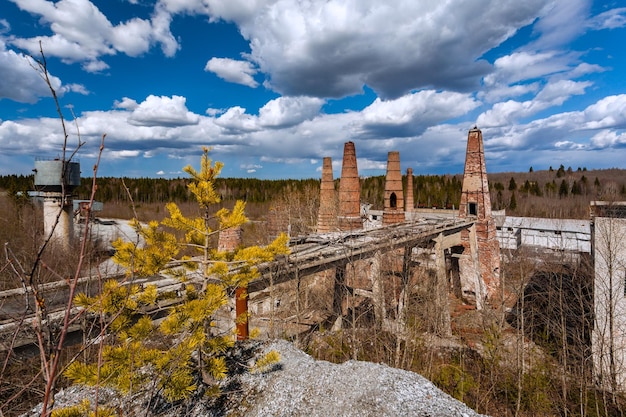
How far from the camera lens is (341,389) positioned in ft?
20.0

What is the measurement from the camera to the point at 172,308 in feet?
15.1

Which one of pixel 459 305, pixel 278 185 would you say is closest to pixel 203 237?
pixel 459 305

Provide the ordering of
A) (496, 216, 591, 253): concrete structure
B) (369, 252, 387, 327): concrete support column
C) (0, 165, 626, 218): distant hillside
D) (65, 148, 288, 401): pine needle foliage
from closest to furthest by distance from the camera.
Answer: (65, 148, 288, 401): pine needle foliage
(369, 252, 387, 327): concrete support column
(496, 216, 591, 253): concrete structure
(0, 165, 626, 218): distant hillside

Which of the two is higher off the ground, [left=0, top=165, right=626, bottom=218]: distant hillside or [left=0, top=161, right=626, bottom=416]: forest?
[left=0, top=165, right=626, bottom=218]: distant hillside

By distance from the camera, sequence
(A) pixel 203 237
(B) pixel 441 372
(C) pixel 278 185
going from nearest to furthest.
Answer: (A) pixel 203 237 → (B) pixel 441 372 → (C) pixel 278 185

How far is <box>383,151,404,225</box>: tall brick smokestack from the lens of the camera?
19938mm

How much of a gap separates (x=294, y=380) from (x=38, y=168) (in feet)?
68.0

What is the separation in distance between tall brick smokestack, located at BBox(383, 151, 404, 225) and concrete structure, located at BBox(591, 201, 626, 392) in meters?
9.49

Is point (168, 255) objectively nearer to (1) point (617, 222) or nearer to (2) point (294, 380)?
(2) point (294, 380)

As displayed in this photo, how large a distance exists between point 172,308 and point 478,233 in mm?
19282

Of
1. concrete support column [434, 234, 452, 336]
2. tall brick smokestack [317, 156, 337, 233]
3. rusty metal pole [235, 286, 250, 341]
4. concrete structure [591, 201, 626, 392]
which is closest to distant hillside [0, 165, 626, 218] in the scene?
tall brick smokestack [317, 156, 337, 233]

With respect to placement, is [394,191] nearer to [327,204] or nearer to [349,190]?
[349,190]

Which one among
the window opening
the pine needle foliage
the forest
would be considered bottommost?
the forest

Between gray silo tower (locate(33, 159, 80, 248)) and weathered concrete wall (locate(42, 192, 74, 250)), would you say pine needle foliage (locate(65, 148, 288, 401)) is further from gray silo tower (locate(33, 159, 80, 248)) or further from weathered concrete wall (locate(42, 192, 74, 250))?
weathered concrete wall (locate(42, 192, 74, 250))
